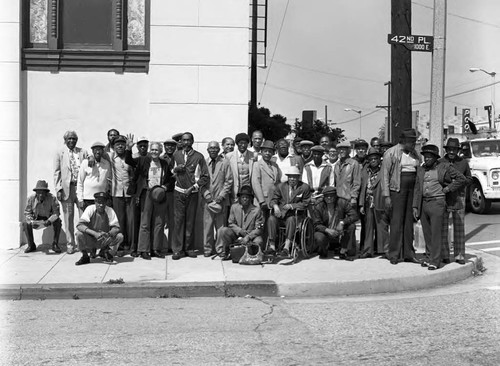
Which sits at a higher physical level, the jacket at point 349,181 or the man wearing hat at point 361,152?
the man wearing hat at point 361,152

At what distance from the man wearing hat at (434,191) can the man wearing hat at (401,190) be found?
0.20 m

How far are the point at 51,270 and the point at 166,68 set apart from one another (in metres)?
4.24

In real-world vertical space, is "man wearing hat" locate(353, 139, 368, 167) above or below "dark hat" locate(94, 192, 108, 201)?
above

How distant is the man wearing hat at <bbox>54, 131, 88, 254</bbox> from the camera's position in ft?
38.5

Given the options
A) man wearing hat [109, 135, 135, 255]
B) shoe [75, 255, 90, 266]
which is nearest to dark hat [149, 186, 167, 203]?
man wearing hat [109, 135, 135, 255]

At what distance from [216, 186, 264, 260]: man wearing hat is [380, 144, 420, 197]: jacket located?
2033 millimetres

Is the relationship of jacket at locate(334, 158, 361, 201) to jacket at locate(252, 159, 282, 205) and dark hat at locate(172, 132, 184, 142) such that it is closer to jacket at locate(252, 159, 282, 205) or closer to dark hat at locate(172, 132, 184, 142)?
jacket at locate(252, 159, 282, 205)

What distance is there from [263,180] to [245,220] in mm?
848

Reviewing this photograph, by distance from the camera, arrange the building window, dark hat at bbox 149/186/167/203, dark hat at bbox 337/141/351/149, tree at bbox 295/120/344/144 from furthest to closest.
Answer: tree at bbox 295/120/344/144 < the building window < dark hat at bbox 337/141/351/149 < dark hat at bbox 149/186/167/203

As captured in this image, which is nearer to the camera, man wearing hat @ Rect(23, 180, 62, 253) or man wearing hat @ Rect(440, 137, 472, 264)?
man wearing hat @ Rect(440, 137, 472, 264)

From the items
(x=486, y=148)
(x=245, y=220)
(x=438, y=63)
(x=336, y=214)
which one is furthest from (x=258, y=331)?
(x=486, y=148)

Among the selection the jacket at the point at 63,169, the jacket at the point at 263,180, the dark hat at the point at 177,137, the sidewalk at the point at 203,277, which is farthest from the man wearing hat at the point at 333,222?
the jacket at the point at 63,169

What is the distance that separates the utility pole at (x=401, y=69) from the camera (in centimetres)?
1338

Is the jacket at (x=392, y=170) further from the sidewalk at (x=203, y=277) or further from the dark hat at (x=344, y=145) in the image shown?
the sidewalk at (x=203, y=277)
